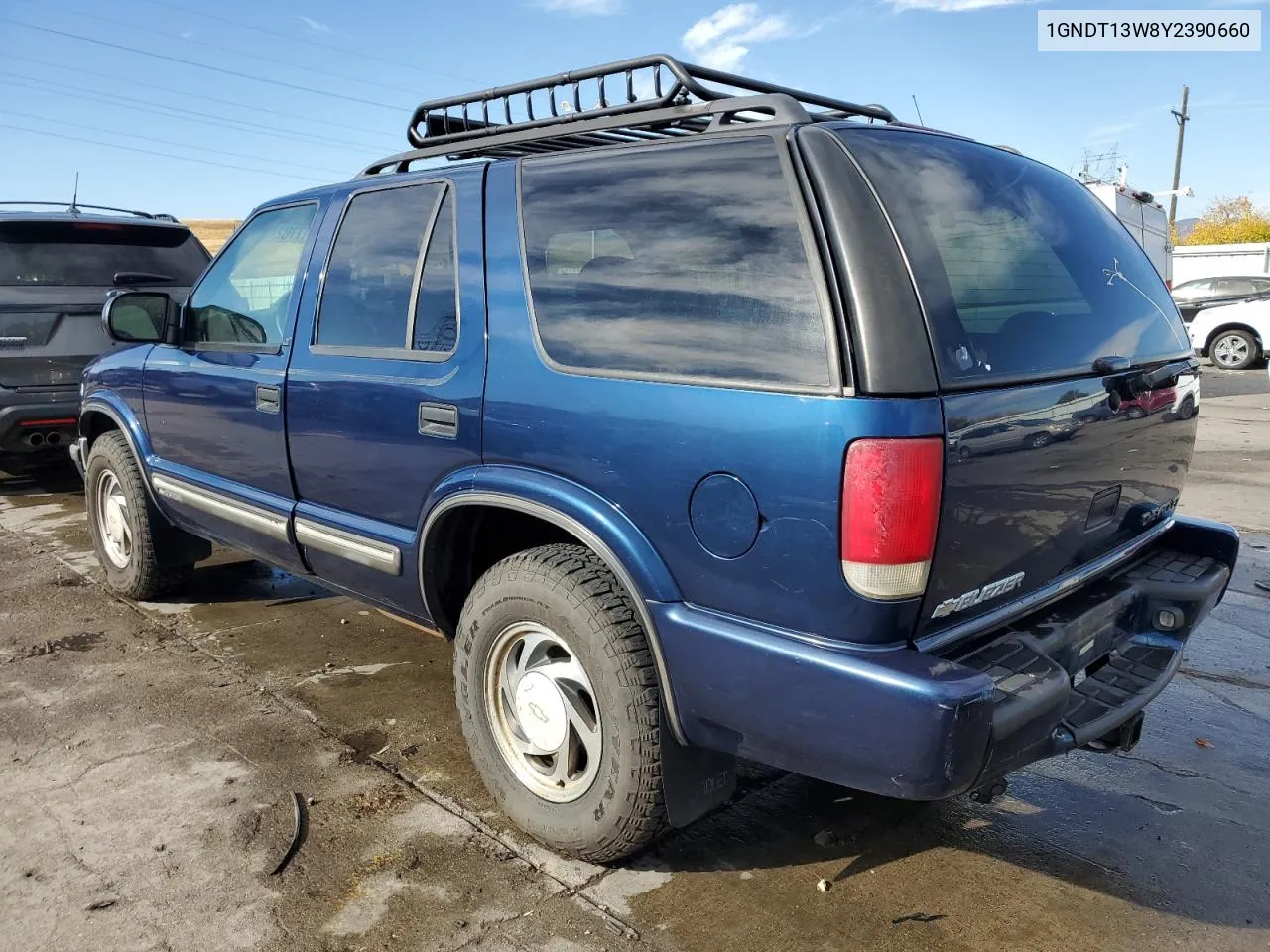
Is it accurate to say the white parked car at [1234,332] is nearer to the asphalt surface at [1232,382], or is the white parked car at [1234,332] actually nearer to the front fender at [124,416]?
the asphalt surface at [1232,382]

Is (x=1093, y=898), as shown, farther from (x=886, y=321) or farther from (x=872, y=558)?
(x=886, y=321)

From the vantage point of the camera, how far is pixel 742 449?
2096 millimetres

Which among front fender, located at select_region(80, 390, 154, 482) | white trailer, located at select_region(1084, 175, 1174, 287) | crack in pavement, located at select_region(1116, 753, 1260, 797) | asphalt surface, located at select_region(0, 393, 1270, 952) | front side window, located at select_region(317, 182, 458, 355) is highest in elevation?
white trailer, located at select_region(1084, 175, 1174, 287)

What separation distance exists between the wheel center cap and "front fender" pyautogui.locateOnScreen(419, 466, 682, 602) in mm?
486

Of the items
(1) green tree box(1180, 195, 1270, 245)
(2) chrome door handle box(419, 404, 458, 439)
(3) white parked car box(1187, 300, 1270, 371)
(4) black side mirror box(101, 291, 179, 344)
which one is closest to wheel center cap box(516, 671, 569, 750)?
(2) chrome door handle box(419, 404, 458, 439)

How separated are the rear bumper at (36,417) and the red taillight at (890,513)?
238 inches

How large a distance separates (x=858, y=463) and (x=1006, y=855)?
4.80 ft

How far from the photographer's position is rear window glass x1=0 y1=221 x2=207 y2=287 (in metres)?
6.59

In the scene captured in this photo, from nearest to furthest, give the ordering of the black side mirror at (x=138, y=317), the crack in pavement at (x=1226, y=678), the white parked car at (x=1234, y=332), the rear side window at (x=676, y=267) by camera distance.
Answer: the rear side window at (x=676, y=267)
the crack in pavement at (x=1226, y=678)
the black side mirror at (x=138, y=317)
the white parked car at (x=1234, y=332)

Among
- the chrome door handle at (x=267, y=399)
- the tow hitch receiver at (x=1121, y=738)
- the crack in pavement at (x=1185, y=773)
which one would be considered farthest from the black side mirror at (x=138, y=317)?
the crack in pavement at (x=1185, y=773)

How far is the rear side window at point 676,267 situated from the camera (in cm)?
213

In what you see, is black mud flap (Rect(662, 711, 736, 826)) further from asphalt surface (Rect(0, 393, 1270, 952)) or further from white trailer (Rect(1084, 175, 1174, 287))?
white trailer (Rect(1084, 175, 1174, 287))

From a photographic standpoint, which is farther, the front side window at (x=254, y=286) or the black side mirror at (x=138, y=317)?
the black side mirror at (x=138, y=317)

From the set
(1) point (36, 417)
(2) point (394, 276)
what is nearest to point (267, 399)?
(2) point (394, 276)
